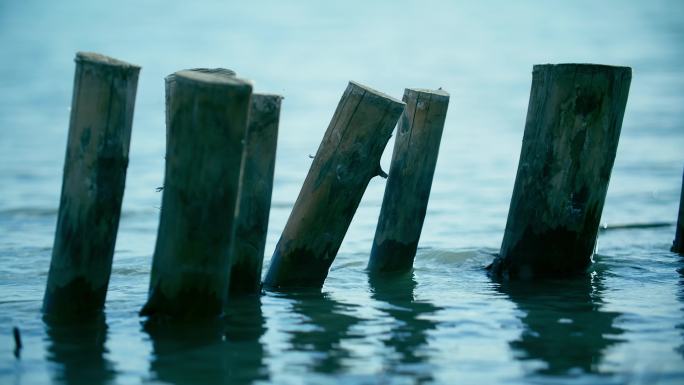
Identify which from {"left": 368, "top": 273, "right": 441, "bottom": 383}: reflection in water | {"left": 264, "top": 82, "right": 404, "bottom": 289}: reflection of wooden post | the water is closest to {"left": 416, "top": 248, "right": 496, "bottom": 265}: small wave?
the water

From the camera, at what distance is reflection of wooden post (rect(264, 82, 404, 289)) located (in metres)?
6.63

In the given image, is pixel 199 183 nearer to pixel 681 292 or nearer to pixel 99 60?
pixel 99 60

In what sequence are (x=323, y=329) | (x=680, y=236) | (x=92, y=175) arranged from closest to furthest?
(x=92, y=175), (x=323, y=329), (x=680, y=236)

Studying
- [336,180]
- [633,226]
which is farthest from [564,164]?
[633,226]

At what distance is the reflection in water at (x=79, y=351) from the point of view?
5219 millimetres

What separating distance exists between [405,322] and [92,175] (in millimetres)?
2094

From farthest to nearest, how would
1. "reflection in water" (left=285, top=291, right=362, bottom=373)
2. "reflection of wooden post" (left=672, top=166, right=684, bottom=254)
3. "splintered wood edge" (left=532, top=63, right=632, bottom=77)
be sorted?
"reflection of wooden post" (left=672, top=166, right=684, bottom=254) → "splintered wood edge" (left=532, top=63, right=632, bottom=77) → "reflection in water" (left=285, top=291, right=362, bottom=373)

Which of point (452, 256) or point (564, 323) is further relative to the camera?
point (452, 256)

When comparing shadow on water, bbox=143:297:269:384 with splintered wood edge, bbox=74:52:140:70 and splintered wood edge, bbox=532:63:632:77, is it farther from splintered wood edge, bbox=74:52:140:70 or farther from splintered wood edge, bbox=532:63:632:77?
splintered wood edge, bbox=532:63:632:77

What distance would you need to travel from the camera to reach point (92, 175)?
577cm

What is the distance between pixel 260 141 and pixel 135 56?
28248 mm

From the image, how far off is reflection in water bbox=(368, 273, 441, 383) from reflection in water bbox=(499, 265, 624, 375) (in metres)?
0.56

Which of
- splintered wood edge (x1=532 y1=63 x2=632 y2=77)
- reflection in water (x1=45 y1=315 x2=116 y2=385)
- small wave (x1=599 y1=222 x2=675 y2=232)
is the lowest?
reflection in water (x1=45 y1=315 x2=116 y2=385)

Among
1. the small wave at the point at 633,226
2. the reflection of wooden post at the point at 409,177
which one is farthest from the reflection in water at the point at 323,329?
the small wave at the point at 633,226
